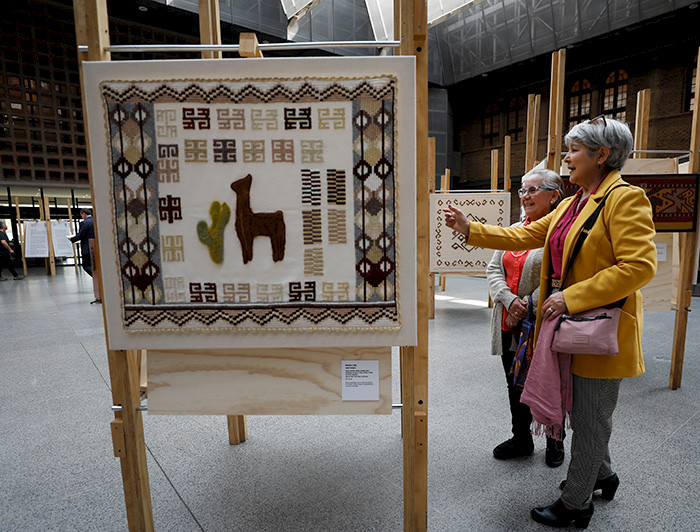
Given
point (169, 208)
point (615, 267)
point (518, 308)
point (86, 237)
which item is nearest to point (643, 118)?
point (518, 308)

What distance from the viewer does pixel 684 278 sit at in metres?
2.96

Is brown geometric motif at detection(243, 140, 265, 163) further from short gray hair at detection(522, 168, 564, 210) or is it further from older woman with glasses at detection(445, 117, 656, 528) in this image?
short gray hair at detection(522, 168, 564, 210)

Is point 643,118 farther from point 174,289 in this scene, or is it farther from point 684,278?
point 174,289

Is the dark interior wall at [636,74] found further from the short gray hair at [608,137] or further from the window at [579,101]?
the short gray hair at [608,137]

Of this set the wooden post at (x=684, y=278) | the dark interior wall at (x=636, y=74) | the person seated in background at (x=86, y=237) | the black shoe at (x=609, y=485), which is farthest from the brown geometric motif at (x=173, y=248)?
the dark interior wall at (x=636, y=74)

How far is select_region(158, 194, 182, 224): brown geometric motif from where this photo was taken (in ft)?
4.24

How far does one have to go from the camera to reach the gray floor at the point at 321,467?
1732mm

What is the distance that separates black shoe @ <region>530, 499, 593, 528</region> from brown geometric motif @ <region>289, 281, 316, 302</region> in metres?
1.36

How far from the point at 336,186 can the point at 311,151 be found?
13 centimetres

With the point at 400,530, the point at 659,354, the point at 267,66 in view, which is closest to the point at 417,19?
the point at 267,66

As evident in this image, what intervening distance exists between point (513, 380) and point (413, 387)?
35.9 inches

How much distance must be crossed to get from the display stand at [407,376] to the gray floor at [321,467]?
1.25 feet

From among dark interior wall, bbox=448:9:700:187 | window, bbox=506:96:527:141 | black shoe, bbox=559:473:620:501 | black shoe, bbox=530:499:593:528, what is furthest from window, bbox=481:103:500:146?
black shoe, bbox=530:499:593:528

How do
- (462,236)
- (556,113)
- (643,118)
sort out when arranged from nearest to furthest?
(556,113)
(643,118)
(462,236)
